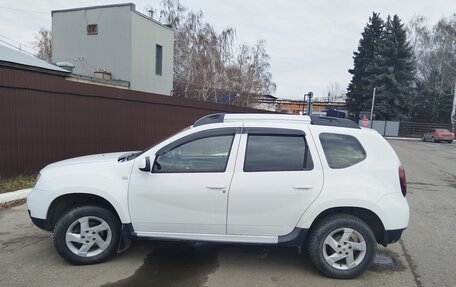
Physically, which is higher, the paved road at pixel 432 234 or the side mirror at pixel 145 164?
the side mirror at pixel 145 164

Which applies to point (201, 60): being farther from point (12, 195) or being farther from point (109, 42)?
point (12, 195)

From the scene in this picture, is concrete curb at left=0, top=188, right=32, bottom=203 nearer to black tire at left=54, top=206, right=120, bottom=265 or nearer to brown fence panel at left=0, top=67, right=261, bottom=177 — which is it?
brown fence panel at left=0, top=67, right=261, bottom=177

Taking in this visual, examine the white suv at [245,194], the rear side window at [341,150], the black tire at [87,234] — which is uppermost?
the rear side window at [341,150]

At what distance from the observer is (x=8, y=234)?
555 cm

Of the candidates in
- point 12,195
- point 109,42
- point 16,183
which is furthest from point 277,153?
point 109,42

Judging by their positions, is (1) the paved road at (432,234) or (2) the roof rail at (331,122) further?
(2) the roof rail at (331,122)

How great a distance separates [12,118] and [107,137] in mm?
3028

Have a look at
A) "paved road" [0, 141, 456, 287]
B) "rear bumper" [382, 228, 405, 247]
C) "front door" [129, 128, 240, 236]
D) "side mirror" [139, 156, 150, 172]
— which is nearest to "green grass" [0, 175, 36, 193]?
"paved road" [0, 141, 456, 287]

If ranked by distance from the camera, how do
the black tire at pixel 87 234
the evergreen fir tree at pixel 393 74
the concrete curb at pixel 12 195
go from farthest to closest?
the evergreen fir tree at pixel 393 74 < the concrete curb at pixel 12 195 < the black tire at pixel 87 234

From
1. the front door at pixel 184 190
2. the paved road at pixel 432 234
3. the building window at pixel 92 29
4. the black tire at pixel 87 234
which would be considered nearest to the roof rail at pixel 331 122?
the front door at pixel 184 190

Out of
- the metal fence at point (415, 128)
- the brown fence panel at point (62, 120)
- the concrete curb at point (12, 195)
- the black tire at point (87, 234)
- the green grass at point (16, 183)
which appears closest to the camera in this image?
the black tire at point (87, 234)

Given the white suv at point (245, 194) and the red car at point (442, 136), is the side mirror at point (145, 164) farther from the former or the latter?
the red car at point (442, 136)

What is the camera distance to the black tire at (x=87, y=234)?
14.3 feet

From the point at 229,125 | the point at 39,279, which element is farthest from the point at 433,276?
the point at 39,279
